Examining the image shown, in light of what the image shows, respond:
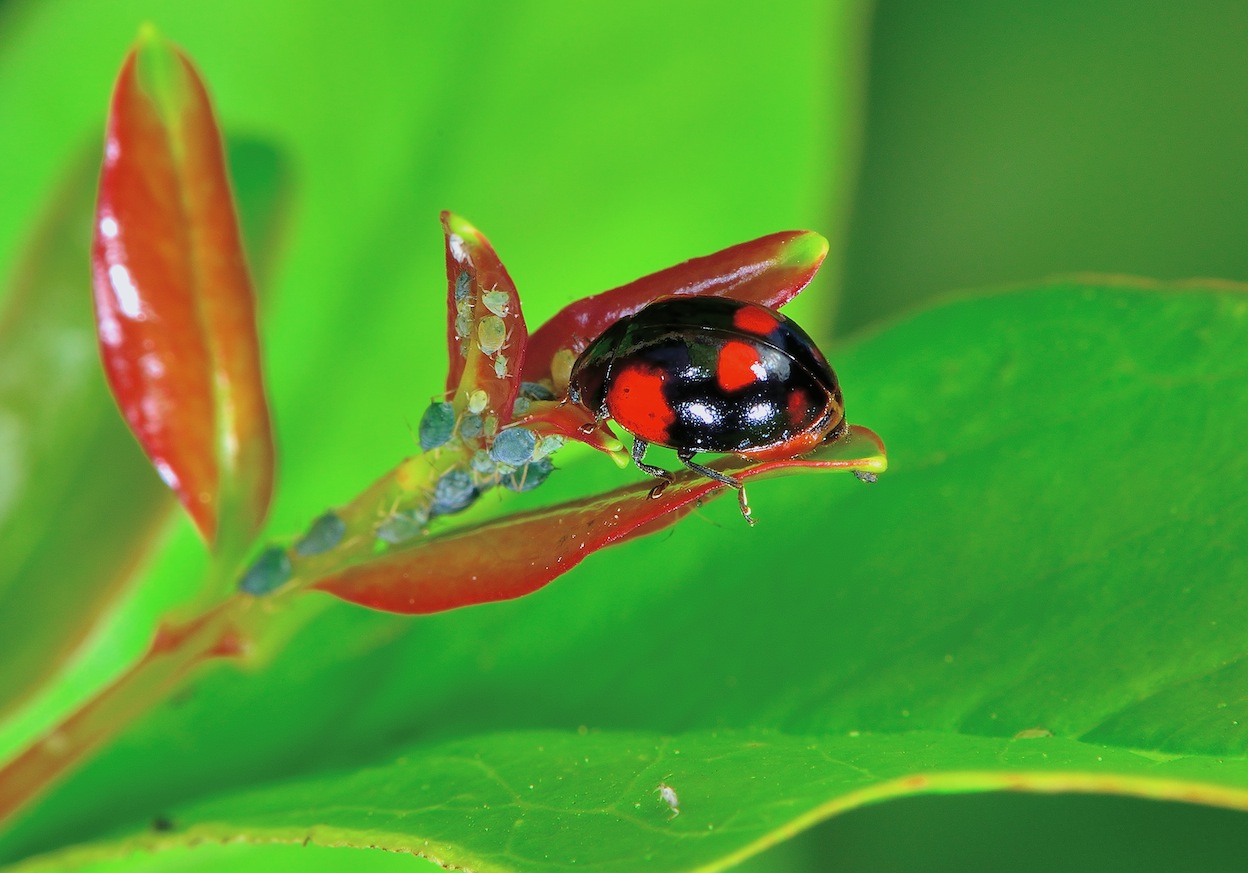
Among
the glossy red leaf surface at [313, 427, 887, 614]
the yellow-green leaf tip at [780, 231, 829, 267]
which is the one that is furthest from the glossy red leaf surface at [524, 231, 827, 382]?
the glossy red leaf surface at [313, 427, 887, 614]

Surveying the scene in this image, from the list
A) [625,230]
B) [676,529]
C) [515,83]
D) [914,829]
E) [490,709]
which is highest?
[515,83]

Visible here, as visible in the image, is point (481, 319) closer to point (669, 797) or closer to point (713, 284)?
point (713, 284)

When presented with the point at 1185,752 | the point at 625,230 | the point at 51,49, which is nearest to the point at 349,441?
the point at 625,230

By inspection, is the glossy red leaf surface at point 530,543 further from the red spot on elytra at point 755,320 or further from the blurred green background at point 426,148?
the blurred green background at point 426,148

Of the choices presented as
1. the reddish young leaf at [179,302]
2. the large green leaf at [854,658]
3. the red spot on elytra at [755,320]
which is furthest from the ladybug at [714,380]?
the reddish young leaf at [179,302]

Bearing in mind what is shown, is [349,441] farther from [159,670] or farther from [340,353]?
[159,670]

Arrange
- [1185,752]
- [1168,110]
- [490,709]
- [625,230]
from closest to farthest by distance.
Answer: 1. [1185,752]
2. [490,709]
3. [625,230]
4. [1168,110]
